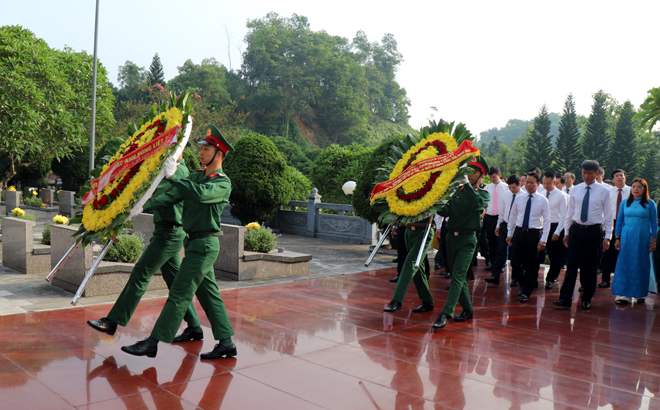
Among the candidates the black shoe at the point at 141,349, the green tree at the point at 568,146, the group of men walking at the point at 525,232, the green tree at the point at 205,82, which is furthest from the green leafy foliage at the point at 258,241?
the green tree at the point at 568,146

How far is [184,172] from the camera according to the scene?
4.65 meters

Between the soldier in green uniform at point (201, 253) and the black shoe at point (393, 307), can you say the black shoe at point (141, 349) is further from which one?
the black shoe at point (393, 307)

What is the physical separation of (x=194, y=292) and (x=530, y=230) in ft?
17.2

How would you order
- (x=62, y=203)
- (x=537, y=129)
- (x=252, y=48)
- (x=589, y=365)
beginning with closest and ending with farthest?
(x=589, y=365)
(x=62, y=203)
(x=537, y=129)
(x=252, y=48)

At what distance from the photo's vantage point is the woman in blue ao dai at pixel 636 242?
6.96 metres

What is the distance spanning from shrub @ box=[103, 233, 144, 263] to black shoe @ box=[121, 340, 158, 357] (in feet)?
10.8

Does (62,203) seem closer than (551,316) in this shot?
No

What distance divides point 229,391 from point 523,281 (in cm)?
524

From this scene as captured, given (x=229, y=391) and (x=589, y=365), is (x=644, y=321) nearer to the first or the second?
(x=589, y=365)

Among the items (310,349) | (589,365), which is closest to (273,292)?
(310,349)

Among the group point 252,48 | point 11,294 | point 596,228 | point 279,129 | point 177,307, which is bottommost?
point 11,294

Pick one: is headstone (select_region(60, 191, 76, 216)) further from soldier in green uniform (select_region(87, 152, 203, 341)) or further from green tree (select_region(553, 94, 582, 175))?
green tree (select_region(553, 94, 582, 175))

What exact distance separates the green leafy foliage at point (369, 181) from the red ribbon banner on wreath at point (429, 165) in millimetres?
4983

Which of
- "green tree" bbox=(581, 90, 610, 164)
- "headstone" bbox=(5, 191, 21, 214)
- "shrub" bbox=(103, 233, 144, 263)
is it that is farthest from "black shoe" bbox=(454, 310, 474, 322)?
"green tree" bbox=(581, 90, 610, 164)
